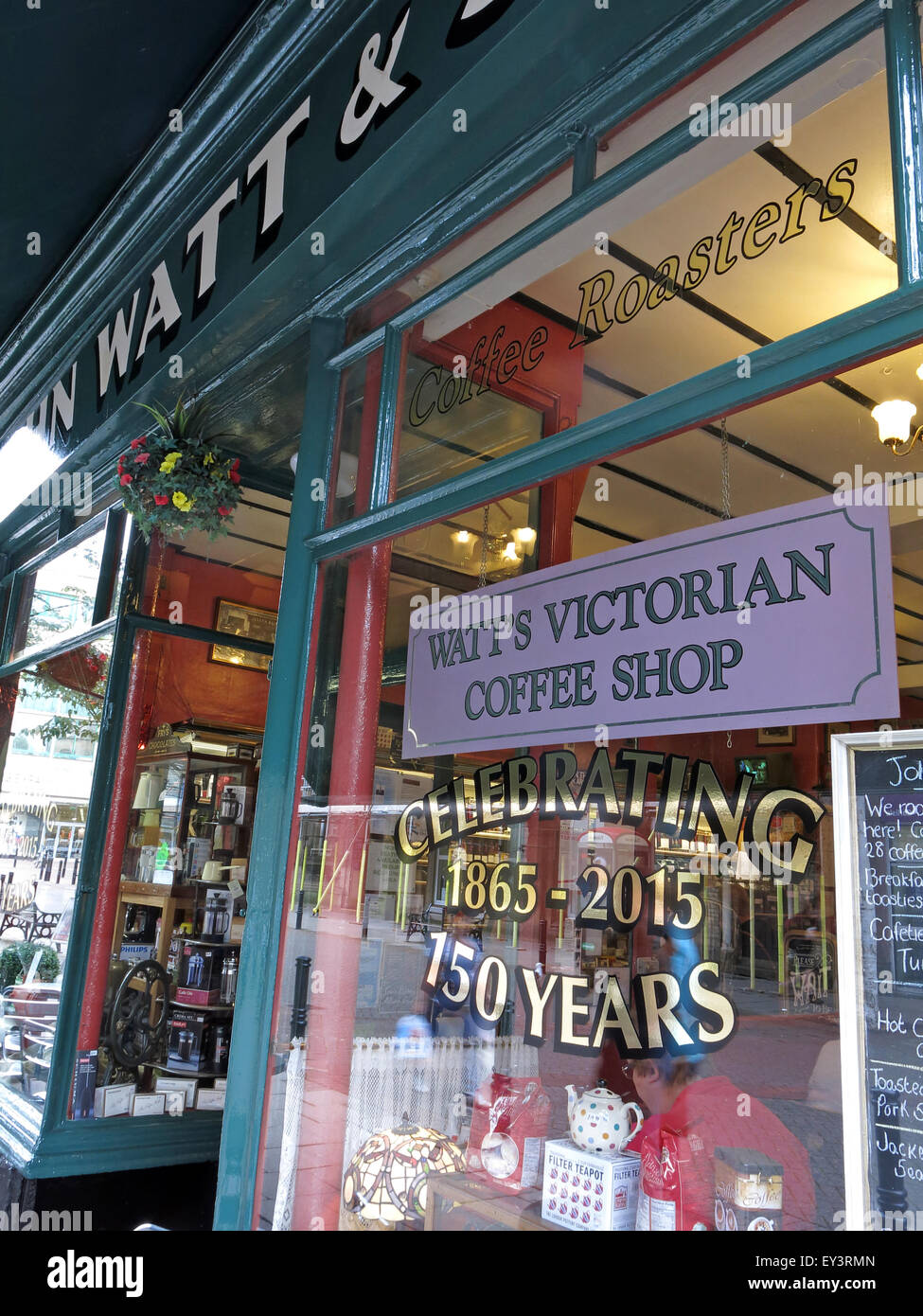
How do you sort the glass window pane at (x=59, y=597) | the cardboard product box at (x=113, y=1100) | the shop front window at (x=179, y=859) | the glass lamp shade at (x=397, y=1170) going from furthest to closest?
the glass window pane at (x=59, y=597) → the shop front window at (x=179, y=859) → the cardboard product box at (x=113, y=1100) → the glass lamp shade at (x=397, y=1170)

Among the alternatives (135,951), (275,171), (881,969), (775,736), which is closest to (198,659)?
(135,951)

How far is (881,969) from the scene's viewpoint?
4.33 feet

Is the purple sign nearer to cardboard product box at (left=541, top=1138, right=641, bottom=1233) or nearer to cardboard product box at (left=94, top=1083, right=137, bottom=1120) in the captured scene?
cardboard product box at (left=541, top=1138, right=641, bottom=1233)

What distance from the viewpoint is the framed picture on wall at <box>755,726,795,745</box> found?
54.4 inches

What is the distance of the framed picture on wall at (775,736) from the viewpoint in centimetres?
138

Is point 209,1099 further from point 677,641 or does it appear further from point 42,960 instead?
point 677,641

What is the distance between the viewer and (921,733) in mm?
1268

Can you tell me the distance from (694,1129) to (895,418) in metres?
1.21

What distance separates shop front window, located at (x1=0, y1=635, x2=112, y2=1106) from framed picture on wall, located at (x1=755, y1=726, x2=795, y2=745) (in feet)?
9.20

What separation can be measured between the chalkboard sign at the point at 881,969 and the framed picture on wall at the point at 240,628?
2.78m

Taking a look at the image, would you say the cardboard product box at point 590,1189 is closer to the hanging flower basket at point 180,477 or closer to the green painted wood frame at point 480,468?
the green painted wood frame at point 480,468

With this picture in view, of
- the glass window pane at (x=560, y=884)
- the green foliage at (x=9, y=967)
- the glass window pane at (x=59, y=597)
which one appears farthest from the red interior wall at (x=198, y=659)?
the glass window pane at (x=560, y=884)
